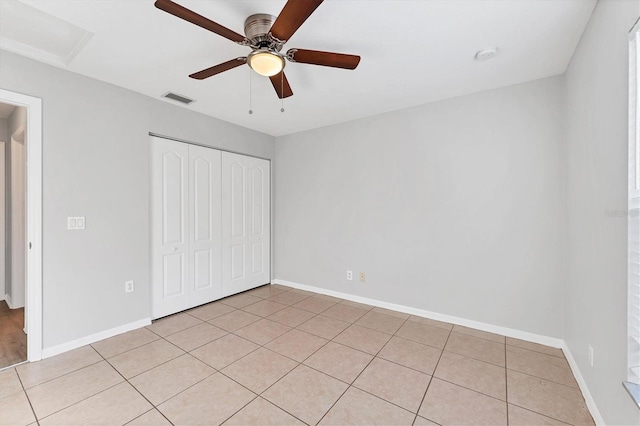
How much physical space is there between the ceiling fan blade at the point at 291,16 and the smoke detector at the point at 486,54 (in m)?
1.56

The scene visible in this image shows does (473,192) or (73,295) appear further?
(473,192)

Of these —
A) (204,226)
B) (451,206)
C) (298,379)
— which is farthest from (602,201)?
(204,226)

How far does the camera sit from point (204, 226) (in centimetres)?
357

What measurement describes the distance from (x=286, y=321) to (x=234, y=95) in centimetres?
259

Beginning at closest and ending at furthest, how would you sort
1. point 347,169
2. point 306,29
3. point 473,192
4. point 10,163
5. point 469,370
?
1. point 306,29
2. point 469,370
3. point 473,192
4. point 10,163
5. point 347,169

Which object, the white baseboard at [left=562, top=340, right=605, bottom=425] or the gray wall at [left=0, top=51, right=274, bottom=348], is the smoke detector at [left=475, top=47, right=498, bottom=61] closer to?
the white baseboard at [left=562, top=340, right=605, bottom=425]

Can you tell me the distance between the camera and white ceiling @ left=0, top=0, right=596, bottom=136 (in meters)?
1.68

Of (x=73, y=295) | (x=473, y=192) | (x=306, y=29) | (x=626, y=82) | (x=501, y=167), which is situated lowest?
(x=73, y=295)

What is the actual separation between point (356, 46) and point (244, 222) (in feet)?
9.48

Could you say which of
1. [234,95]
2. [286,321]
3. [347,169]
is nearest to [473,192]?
[347,169]

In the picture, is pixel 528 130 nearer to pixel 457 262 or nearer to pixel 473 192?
pixel 473 192

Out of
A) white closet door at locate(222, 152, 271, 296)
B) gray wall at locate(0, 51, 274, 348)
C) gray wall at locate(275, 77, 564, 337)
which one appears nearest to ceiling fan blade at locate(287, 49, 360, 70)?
gray wall at locate(275, 77, 564, 337)

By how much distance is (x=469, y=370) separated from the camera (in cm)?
215

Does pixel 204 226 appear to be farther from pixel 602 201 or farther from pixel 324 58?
pixel 602 201
